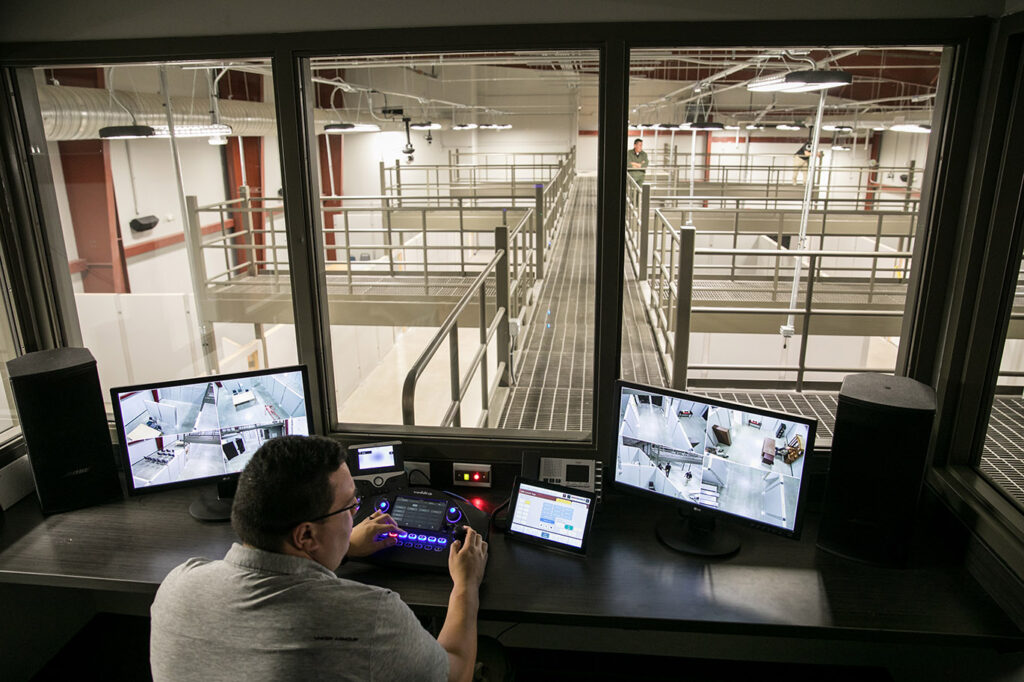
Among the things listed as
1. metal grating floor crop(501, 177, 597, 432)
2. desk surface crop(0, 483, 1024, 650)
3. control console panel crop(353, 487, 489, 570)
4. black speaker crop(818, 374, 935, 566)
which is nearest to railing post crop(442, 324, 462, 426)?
metal grating floor crop(501, 177, 597, 432)

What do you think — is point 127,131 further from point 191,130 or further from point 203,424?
point 203,424

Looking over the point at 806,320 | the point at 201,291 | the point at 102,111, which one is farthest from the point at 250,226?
the point at 806,320

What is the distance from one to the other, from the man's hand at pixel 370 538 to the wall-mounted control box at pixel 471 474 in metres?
0.43

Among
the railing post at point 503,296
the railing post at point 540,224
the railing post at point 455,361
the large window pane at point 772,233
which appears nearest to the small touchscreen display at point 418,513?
the railing post at point 455,361

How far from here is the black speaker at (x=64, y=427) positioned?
84.6 inches

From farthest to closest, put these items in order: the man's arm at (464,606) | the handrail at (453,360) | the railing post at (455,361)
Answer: the railing post at (455,361) → the handrail at (453,360) → the man's arm at (464,606)

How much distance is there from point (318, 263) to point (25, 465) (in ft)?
4.37

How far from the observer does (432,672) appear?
4.42 feet

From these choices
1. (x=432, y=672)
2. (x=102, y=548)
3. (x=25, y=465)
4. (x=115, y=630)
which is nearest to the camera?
(x=432, y=672)

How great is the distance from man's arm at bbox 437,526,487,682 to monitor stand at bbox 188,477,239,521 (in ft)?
2.95

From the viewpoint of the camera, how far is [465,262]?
7.97m

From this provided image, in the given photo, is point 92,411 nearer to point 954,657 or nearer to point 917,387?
point 917,387

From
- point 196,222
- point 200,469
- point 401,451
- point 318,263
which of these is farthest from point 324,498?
point 196,222

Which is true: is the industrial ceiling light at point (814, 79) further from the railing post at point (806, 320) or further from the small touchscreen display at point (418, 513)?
the small touchscreen display at point (418, 513)
